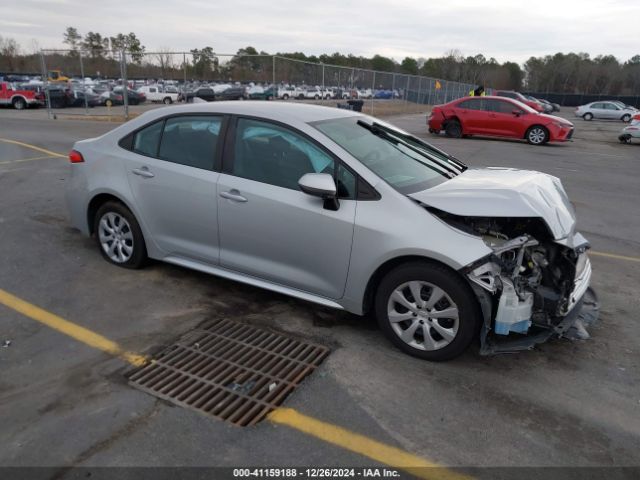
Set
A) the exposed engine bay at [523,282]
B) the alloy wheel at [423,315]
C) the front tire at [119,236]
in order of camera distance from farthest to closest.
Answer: the front tire at [119,236] < the alloy wheel at [423,315] < the exposed engine bay at [523,282]

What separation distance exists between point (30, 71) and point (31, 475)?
6320 centimetres

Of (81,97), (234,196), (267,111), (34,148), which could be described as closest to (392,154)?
(267,111)

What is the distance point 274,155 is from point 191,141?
0.85m

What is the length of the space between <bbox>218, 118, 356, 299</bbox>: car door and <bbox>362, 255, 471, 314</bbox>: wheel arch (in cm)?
19

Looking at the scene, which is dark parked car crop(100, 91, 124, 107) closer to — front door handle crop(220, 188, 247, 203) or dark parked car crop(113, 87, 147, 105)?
dark parked car crop(113, 87, 147, 105)

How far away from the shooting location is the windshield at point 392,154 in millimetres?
3717

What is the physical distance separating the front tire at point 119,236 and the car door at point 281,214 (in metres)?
1.04

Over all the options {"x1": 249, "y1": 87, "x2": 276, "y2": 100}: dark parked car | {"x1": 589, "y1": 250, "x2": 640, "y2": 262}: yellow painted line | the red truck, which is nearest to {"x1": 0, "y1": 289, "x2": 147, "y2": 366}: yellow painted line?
{"x1": 589, "y1": 250, "x2": 640, "y2": 262}: yellow painted line

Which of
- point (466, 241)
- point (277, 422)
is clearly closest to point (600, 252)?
point (466, 241)

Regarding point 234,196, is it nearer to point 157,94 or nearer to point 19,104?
point 19,104

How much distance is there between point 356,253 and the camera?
3.47 meters

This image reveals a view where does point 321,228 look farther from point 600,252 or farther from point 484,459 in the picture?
point 600,252

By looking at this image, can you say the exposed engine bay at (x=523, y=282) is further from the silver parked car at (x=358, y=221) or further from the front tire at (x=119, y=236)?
the front tire at (x=119, y=236)

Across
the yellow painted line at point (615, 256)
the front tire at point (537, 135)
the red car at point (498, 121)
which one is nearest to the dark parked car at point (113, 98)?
the red car at point (498, 121)
